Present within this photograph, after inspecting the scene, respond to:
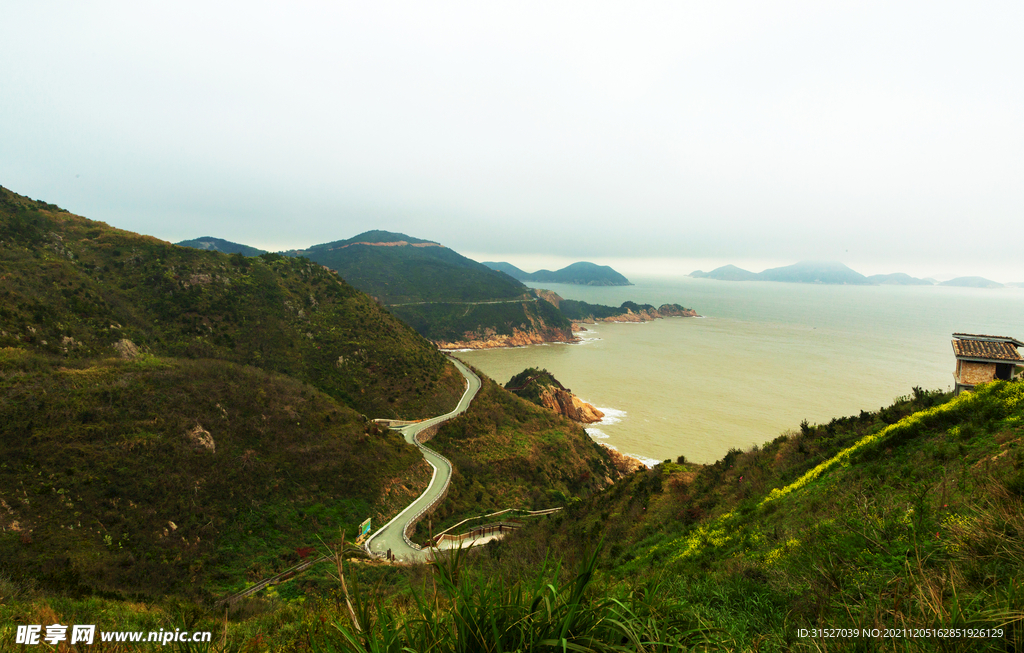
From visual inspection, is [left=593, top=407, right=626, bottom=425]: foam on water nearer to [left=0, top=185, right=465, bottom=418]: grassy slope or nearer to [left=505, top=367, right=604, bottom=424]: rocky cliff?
[left=505, top=367, right=604, bottom=424]: rocky cliff

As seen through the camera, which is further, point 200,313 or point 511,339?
point 511,339

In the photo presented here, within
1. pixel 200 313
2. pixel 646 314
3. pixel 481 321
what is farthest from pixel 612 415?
pixel 646 314

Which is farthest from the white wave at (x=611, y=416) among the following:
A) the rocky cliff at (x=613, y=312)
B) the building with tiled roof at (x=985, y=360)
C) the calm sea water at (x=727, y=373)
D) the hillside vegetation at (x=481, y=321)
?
the rocky cliff at (x=613, y=312)

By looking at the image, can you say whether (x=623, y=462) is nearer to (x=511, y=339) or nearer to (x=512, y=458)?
(x=512, y=458)

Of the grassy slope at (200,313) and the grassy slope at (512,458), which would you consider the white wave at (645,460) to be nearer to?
the grassy slope at (512,458)

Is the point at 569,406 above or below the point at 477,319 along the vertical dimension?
below

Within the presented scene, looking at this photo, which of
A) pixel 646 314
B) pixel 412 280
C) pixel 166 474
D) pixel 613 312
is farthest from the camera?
pixel 613 312

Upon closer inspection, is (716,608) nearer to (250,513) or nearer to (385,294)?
(250,513)
